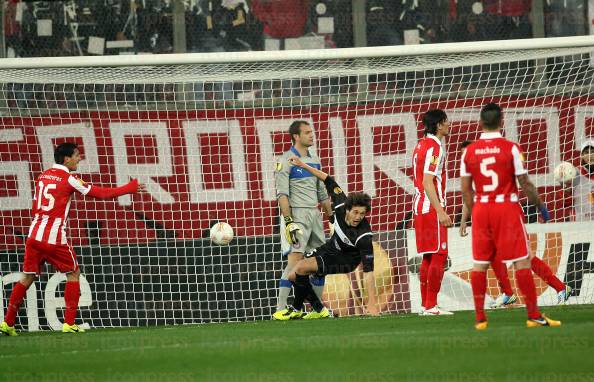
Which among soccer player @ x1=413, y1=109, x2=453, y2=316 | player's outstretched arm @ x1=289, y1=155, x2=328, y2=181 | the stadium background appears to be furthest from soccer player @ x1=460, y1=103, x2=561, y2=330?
the stadium background

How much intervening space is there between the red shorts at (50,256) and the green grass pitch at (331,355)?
5.59 feet

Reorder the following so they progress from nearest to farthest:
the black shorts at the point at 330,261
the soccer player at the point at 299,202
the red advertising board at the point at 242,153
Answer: the black shorts at the point at 330,261, the soccer player at the point at 299,202, the red advertising board at the point at 242,153

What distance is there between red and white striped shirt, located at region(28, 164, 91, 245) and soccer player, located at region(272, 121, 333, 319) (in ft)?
6.05

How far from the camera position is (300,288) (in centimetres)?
1082

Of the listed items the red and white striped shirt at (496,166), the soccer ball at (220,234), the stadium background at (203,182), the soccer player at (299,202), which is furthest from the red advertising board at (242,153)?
the red and white striped shirt at (496,166)

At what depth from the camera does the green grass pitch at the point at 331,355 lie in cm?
582

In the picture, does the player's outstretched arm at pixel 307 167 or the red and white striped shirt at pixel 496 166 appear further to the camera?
the player's outstretched arm at pixel 307 167

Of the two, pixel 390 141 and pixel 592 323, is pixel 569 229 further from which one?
pixel 592 323

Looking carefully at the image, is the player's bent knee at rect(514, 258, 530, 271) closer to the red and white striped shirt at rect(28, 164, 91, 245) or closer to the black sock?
the black sock

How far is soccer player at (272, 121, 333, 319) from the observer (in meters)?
10.9

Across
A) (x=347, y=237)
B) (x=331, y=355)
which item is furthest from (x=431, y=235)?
(x=331, y=355)

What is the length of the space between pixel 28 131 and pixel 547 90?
586 cm

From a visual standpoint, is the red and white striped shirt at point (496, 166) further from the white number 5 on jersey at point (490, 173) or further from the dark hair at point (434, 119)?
the dark hair at point (434, 119)

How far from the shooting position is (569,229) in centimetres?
1273
